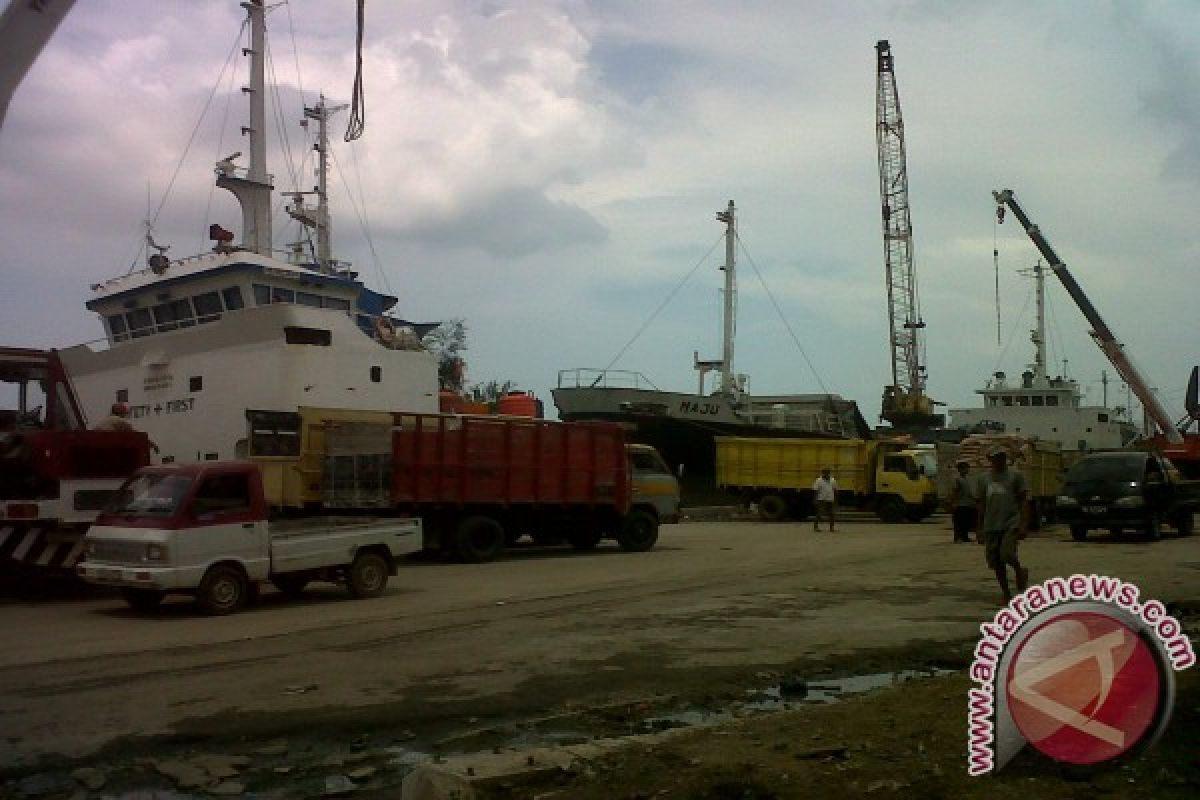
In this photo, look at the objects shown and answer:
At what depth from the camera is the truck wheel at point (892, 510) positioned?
31.0m

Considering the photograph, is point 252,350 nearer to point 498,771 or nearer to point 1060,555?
point 1060,555

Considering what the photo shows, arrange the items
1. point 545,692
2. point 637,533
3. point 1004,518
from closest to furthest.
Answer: point 545,692 < point 1004,518 < point 637,533

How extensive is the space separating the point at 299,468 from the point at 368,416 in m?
1.54

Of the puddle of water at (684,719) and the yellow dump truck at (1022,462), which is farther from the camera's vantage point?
the yellow dump truck at (1022,462)

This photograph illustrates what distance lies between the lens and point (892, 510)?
102 feet

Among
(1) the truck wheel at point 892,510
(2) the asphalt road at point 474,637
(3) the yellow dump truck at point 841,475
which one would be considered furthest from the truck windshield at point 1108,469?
(1) the truck wheel at point 892,510

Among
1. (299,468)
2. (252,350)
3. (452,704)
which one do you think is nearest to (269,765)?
(452,704)

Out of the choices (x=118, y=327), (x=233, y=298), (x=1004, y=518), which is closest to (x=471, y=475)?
(x=233, y=298)

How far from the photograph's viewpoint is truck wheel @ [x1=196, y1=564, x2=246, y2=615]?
1191cm

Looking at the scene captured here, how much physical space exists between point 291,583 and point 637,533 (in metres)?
8.80

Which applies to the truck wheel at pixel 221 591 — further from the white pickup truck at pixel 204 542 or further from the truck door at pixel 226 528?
the truck door at pixel 226 528

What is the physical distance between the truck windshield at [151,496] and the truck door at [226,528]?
0.69 feet

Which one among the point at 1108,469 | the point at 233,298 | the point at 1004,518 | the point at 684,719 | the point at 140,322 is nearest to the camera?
the point at 684,719

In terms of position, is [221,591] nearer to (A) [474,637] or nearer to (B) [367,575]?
(B) [367,575]
